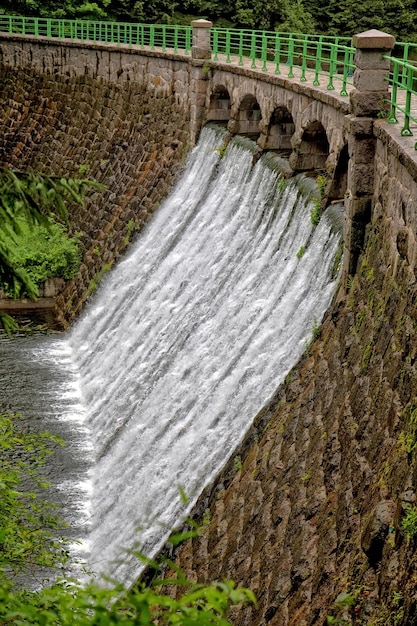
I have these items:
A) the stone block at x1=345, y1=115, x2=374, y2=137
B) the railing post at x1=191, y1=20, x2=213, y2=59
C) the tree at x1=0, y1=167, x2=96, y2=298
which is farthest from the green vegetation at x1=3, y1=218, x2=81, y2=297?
the tree at x1=0, y1=167, x2=96, y2=298

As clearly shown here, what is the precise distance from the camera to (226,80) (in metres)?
24.0


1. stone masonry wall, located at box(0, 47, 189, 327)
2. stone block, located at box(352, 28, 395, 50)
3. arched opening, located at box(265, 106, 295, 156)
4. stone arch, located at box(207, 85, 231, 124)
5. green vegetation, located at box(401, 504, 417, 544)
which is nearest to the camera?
green vegetation, located at box(401, 504, 417, 544)

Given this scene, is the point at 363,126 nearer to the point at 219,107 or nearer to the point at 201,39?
the point at 219,107

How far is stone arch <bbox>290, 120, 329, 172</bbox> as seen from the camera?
18344 millimetres

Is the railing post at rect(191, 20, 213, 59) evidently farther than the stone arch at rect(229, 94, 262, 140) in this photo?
Yes

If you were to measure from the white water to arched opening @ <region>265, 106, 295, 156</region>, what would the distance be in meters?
0.59

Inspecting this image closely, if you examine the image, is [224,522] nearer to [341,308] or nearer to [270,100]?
[341,308]

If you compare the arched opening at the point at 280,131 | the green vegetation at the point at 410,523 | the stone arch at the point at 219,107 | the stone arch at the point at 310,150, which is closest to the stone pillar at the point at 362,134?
the stone arch at the point at 310,150

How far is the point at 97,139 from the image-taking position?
31.1 meters

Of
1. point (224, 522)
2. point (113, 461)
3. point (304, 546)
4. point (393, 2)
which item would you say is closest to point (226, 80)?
point (113, 461)

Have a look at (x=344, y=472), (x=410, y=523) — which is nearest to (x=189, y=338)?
(x=344, y=472)

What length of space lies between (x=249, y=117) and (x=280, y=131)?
7.64 ft

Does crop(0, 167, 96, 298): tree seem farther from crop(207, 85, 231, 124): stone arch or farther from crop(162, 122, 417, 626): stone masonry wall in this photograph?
crop(207, 85, 231, 124): stone arch

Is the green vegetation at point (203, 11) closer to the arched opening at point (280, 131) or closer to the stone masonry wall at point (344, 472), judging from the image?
the arched opening at point (280, 131)
